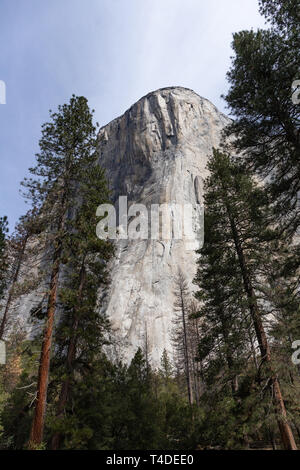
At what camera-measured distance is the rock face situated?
145 feet

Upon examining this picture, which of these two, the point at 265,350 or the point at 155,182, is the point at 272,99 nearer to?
the point at 265,350

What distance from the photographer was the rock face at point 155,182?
44156 mm

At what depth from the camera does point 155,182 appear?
6762cm

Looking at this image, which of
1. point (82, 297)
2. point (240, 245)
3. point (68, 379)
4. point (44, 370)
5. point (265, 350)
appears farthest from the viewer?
point (240, 245)

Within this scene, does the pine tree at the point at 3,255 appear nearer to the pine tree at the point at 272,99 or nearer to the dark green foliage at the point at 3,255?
the dark green foliage at the point at 3,255

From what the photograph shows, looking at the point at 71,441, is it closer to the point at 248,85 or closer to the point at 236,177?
the point at 236,177

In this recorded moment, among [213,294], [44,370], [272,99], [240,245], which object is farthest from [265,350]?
[272,99]

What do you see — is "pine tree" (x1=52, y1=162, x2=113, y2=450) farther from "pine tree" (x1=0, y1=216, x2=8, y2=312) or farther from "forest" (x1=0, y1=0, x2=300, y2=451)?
"pine tree" (x1=0, y1=216, x2=8, y2=312)

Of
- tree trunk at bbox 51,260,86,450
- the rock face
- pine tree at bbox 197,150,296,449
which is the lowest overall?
Answer: tree trunk at bbox 51,260,86,450

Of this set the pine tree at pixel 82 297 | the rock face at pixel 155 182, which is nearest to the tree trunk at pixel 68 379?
the pine tree at pixel 82 297

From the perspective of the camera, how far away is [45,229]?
940 centimetres

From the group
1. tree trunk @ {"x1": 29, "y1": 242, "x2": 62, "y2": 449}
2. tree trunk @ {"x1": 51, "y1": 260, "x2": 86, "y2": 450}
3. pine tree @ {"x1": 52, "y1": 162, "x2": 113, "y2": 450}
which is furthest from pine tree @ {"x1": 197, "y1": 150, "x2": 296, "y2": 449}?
tree trunk @ {"x1": 29, "y1": 242, "x2": 62, "y2": 449}

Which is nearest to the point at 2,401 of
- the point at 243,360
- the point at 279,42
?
the point at 243,360
